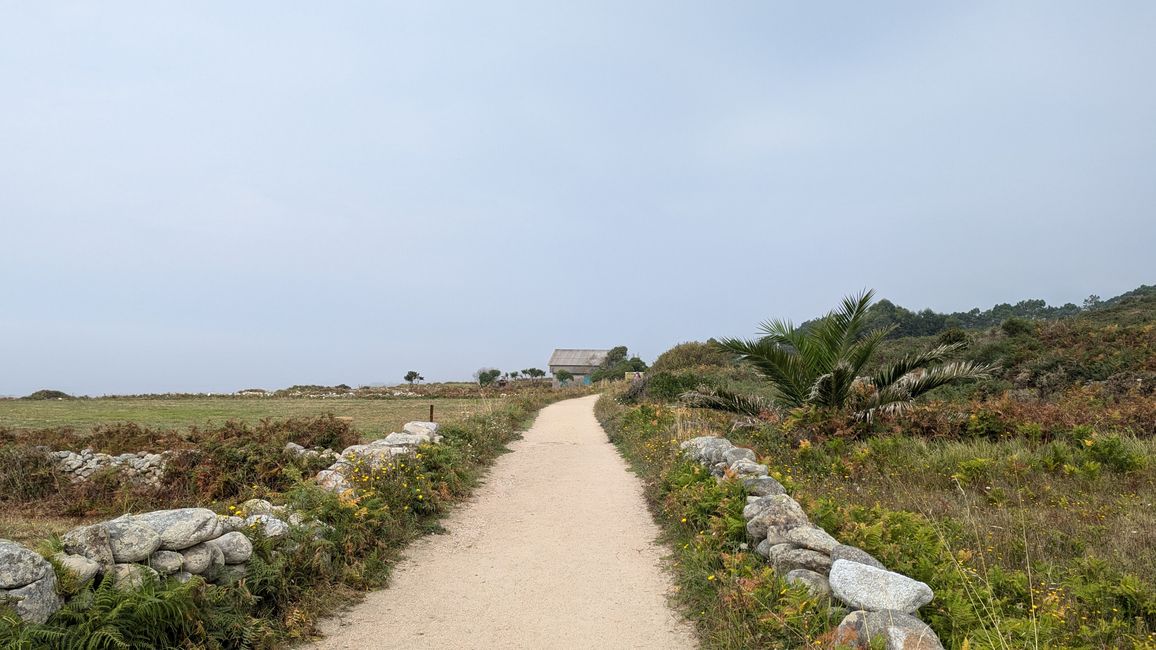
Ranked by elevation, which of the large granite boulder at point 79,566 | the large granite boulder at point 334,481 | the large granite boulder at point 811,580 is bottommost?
the large granite boulder at point 811,580

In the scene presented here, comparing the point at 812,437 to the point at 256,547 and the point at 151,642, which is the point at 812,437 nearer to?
the point at 256,547

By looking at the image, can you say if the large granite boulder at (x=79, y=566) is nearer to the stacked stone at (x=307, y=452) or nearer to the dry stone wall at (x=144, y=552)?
the dry stone wall at (x=144, y=552)

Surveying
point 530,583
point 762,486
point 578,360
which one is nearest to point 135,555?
point 530,583

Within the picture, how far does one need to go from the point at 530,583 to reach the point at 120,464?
6643 mm

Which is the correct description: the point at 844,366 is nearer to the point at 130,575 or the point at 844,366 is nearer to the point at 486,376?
the point at 130,575

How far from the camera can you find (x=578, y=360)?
219ft

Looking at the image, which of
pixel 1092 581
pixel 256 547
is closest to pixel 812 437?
pixel 1092 581

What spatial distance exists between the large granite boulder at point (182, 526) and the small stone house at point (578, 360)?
58.3 m

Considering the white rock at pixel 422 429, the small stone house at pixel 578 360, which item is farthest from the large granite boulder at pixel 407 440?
the small stone house at pixel 578 360

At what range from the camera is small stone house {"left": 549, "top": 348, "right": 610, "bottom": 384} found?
213 ft

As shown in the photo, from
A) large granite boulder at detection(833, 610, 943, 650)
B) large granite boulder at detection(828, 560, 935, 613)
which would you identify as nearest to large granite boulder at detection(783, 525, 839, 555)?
large granite boulder at detection(828, 560, 935, 613)

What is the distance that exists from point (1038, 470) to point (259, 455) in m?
9.94

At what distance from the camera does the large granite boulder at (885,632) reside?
3051 millimetres

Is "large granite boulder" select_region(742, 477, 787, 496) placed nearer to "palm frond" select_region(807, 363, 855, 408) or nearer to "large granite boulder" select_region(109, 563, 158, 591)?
"palm frond" select_region(807, 363, 855, 408)
